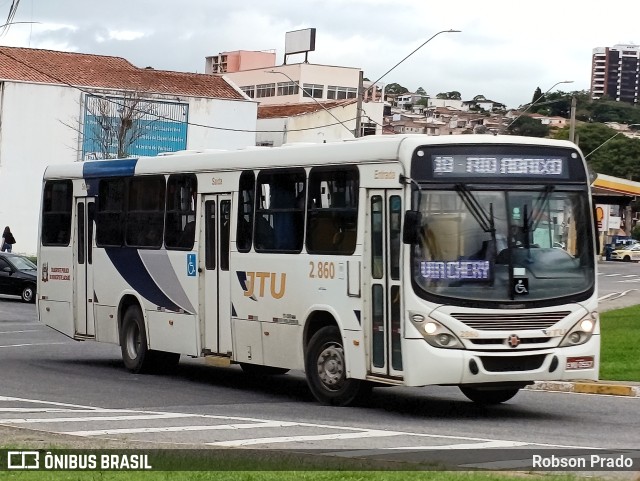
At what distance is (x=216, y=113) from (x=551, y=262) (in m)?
59.2

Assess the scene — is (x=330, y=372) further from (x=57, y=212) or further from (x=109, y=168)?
(x=57, y=212)

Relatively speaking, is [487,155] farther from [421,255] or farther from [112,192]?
[112,192]

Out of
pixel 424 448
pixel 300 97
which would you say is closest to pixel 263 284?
pixel 424 448

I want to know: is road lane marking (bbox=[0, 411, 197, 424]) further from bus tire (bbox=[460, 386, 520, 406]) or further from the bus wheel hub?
bus tire (bbox=[460, 386, 520, 406])

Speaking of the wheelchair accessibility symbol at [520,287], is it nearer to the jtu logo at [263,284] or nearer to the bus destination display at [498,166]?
the bus destination display at [498,166]

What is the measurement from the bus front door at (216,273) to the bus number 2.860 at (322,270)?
205 centimetres

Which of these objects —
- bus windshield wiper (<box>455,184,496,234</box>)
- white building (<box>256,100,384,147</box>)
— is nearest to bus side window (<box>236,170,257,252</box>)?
bus windshield wiper (<box>455,184,496,234</box>)

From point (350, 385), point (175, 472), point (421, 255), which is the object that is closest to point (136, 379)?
point (350, 385)

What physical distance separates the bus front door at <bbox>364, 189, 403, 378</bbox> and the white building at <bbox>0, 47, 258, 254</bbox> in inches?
2092

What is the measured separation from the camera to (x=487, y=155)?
1487 centimetres

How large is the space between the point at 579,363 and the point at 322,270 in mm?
3093

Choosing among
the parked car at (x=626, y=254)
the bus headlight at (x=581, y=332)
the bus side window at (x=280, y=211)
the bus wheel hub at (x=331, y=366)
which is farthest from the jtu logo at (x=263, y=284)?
the parked car at (x=626, y=254)

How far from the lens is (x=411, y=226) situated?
14188 mm

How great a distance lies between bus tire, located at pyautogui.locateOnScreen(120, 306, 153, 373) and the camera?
20.0m
